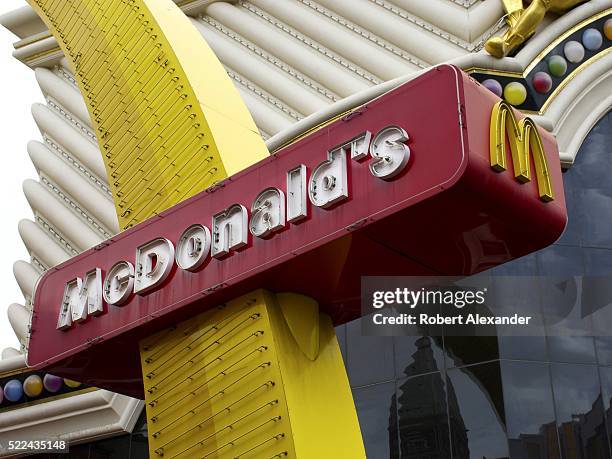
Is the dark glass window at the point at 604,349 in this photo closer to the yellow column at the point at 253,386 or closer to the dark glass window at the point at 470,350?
the dark glass window at the point at 470,350

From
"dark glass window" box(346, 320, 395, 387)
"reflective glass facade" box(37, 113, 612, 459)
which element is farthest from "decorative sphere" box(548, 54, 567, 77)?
"dark glass window" box(346, 320, 395, 387)

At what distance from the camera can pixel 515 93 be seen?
1395 centimetres

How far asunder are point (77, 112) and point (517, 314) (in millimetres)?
9517

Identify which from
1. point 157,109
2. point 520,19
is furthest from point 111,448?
point 520,19

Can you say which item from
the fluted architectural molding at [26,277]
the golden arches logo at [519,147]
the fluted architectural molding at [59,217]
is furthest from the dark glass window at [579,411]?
the fluted architectural molding at [26,277]

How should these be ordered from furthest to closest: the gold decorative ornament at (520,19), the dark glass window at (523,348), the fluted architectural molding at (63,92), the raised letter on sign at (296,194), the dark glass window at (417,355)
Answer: the fluted architectural molding at (63,92)
the gold decorative ornament at (520,19)
the dark glass window at (417,355)
the dark glass window at (523,348)
the raised letter on sign at (296,194)

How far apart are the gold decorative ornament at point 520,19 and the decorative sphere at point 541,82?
0.54 m

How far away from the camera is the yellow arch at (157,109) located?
Result: 33.2 feet

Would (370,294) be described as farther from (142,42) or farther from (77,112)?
(77,112)

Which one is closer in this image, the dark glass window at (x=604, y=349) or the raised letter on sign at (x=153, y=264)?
the raised letter on sign at (x=153, y=264)

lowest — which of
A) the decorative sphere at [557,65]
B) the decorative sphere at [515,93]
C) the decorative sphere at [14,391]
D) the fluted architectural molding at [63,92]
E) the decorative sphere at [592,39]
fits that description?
the decorative sphere at [14,391]

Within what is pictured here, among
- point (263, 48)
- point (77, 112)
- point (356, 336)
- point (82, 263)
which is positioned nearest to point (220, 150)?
point (82, 263)

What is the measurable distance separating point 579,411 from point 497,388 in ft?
3.33

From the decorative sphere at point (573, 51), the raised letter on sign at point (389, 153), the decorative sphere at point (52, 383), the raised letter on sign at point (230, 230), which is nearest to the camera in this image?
the raised letter on sign at point (389, 153)
